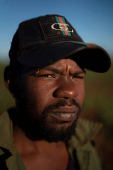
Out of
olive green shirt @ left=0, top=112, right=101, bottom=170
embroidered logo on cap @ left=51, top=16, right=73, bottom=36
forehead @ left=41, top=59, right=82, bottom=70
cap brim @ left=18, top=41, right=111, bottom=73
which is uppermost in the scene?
embroidered logo on cap @ left=51, top=16, right=73, bottom=36

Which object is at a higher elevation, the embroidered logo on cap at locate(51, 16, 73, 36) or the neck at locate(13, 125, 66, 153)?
the embroidered logo on cap at locate(51, 16, 73, 36)

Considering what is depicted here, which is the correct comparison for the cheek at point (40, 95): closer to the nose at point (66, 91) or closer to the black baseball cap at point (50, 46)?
the nose at point (66, 91)

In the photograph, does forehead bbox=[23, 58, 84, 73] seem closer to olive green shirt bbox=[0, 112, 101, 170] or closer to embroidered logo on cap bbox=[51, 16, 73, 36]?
embroidered logo on cap bbox=[51, 16, 73, 36]

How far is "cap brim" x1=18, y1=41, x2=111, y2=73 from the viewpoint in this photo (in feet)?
5.44

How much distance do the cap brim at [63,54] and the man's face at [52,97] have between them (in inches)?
4.3

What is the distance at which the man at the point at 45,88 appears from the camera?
176cm

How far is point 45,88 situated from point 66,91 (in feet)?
0.77

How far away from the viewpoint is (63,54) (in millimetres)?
1651

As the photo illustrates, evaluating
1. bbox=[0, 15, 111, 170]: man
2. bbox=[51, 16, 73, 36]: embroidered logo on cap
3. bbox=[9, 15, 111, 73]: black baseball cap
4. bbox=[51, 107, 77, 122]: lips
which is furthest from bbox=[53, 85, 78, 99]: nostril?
bbox=[51, 16, 73, 36]: embroidered logo on cap

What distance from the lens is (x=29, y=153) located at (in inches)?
81.1

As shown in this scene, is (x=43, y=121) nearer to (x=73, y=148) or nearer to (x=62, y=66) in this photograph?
(x=62, y=66)

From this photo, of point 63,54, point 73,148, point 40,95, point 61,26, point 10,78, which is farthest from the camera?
point 73,148

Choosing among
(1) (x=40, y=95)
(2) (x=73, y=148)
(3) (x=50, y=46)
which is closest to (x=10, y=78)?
(1) (x=40, y=95)

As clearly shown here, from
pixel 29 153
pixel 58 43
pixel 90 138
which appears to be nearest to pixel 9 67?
pixel 58 43
